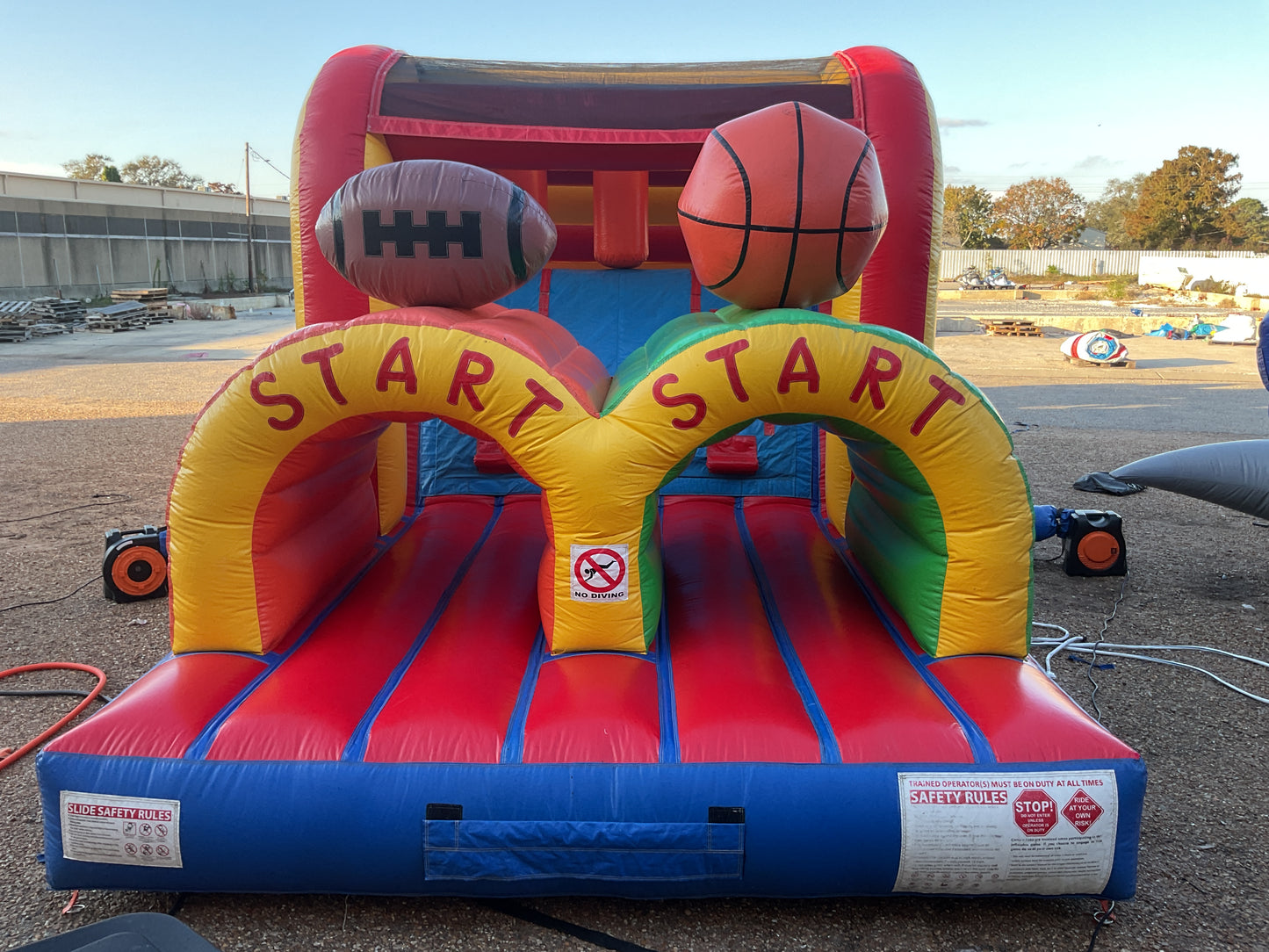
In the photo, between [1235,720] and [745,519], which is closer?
[1235,720]

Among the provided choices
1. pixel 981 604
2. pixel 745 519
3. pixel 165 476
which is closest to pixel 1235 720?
pixel 981 604

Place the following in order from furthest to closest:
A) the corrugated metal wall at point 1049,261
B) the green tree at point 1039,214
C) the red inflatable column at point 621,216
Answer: the green tree at point 1039,214 < the corrugated metal wall at point 1049,261 < the red inflatable column at point 621,216

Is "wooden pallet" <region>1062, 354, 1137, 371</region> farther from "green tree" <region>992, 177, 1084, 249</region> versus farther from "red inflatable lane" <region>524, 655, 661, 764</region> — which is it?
"green tree" <region>992, 177, 1084, 249</region>

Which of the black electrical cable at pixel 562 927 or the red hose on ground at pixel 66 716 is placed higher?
the red hose on ground at pixel 66 716

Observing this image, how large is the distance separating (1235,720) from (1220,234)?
46.4m

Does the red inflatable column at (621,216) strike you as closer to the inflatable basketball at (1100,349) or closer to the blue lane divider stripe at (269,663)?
the blue lane divider stripe at (269,663)

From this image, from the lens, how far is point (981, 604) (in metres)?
2.75

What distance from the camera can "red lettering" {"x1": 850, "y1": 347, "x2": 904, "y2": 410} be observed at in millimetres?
2561

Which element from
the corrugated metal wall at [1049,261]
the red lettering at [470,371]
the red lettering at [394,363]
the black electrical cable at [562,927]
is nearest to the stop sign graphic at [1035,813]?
the black electrical cable at [562,927]

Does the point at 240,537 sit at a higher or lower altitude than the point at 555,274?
lower

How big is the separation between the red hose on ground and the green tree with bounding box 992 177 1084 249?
51.2 metres

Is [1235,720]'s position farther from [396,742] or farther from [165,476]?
[165,476]

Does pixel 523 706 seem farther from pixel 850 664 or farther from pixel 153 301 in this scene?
pixel 153 301

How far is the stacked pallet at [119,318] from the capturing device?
17875mm
